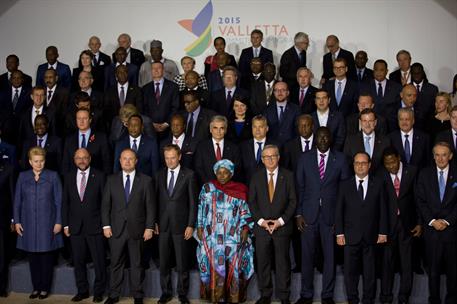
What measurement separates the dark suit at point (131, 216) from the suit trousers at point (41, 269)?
0.73 meters

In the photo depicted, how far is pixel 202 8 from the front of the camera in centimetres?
1260

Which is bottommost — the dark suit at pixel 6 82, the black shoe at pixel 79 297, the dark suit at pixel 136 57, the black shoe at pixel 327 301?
the black shoe at pixel 327 301

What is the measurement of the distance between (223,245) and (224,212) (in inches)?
12.9

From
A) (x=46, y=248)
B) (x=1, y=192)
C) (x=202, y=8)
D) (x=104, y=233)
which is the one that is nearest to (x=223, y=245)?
(x=104, y=233)

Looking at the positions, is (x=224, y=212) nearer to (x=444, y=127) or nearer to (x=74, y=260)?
(x=74, y=260)

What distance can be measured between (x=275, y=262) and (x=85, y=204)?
201 centimetres

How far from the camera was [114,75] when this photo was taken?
1068cm

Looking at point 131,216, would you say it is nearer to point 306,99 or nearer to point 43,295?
point 43,295

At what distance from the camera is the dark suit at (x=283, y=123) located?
30.1ft

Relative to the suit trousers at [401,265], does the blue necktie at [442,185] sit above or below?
above

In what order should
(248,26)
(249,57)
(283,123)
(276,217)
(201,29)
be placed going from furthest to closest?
(201,29) < (248,26) < (249,57) < (283,123) < (276,217)

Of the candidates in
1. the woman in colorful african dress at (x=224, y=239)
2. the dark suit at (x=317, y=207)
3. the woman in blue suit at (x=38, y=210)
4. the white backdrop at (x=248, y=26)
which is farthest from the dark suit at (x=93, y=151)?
the white backdrop at (x=248, y=26)

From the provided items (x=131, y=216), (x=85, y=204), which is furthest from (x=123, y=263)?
(x=85, y=204)

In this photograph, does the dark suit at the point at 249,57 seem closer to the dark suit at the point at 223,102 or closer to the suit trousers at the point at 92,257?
the dark suit at the point at 223,102
